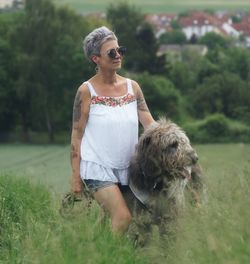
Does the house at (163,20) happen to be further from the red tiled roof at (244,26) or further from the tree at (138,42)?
the tree at (138,42)

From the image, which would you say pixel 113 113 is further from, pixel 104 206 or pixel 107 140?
pixel 104 206

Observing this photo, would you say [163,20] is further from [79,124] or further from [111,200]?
[111,200]

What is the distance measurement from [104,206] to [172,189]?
1.84ft

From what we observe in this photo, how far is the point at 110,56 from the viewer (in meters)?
8.30

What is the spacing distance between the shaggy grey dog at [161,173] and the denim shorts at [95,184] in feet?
0.71

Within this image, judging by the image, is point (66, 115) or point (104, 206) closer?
point (104, 206)

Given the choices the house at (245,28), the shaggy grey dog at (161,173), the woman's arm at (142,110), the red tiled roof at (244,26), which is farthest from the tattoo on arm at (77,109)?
the red tiled roof at (244,26)

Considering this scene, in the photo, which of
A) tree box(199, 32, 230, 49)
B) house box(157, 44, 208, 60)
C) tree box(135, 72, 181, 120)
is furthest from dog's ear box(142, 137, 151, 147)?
tree box(199, 32, 230, 49)

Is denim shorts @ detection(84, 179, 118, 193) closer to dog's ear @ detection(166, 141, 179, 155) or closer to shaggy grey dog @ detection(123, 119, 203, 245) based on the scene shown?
shaggy grey dog @ detection(123, 119, 203, 245)

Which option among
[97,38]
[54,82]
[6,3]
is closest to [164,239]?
[97,38]

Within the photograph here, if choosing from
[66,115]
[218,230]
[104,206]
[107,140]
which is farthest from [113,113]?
Result: [66,115]

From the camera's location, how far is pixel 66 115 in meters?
80.1

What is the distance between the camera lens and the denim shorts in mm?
8047

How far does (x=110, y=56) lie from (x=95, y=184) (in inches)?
40.9
